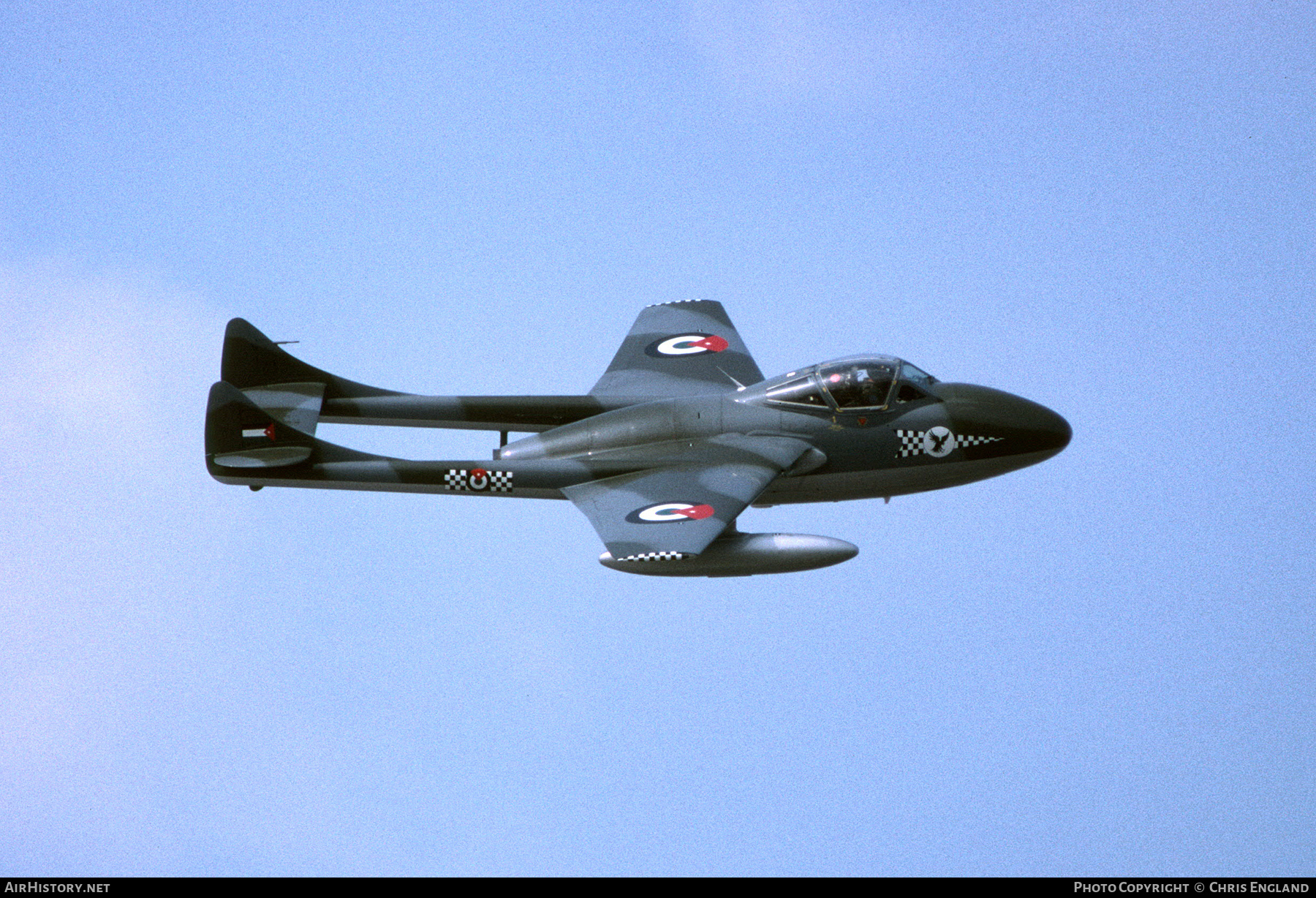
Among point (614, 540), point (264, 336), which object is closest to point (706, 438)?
point (614, 540)

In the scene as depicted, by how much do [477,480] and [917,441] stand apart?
640 cm

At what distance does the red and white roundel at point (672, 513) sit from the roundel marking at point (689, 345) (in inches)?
209

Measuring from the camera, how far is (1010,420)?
25125mm

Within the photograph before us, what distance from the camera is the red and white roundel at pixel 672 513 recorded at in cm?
2327

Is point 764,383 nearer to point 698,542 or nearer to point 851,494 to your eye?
point 851,494

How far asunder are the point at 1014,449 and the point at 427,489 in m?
8.54

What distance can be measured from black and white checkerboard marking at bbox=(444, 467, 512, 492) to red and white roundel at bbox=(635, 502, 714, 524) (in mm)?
2489

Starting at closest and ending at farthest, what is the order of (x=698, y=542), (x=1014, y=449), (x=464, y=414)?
(x=698, y=542)
(x=1014, y=449)
(x=464, y=414)

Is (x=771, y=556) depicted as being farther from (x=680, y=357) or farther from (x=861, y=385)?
(x=680, y=357)

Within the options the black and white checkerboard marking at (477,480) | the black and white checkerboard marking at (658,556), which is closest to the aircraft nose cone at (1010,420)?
the black and white checkerboard marking at (658,556)

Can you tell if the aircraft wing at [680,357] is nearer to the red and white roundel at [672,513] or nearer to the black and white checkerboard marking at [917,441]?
the black and white checkerboard marking at [917,441]

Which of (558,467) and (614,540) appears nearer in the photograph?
(614,540)

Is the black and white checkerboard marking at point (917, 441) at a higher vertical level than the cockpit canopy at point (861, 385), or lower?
lower

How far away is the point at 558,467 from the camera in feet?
82.8
